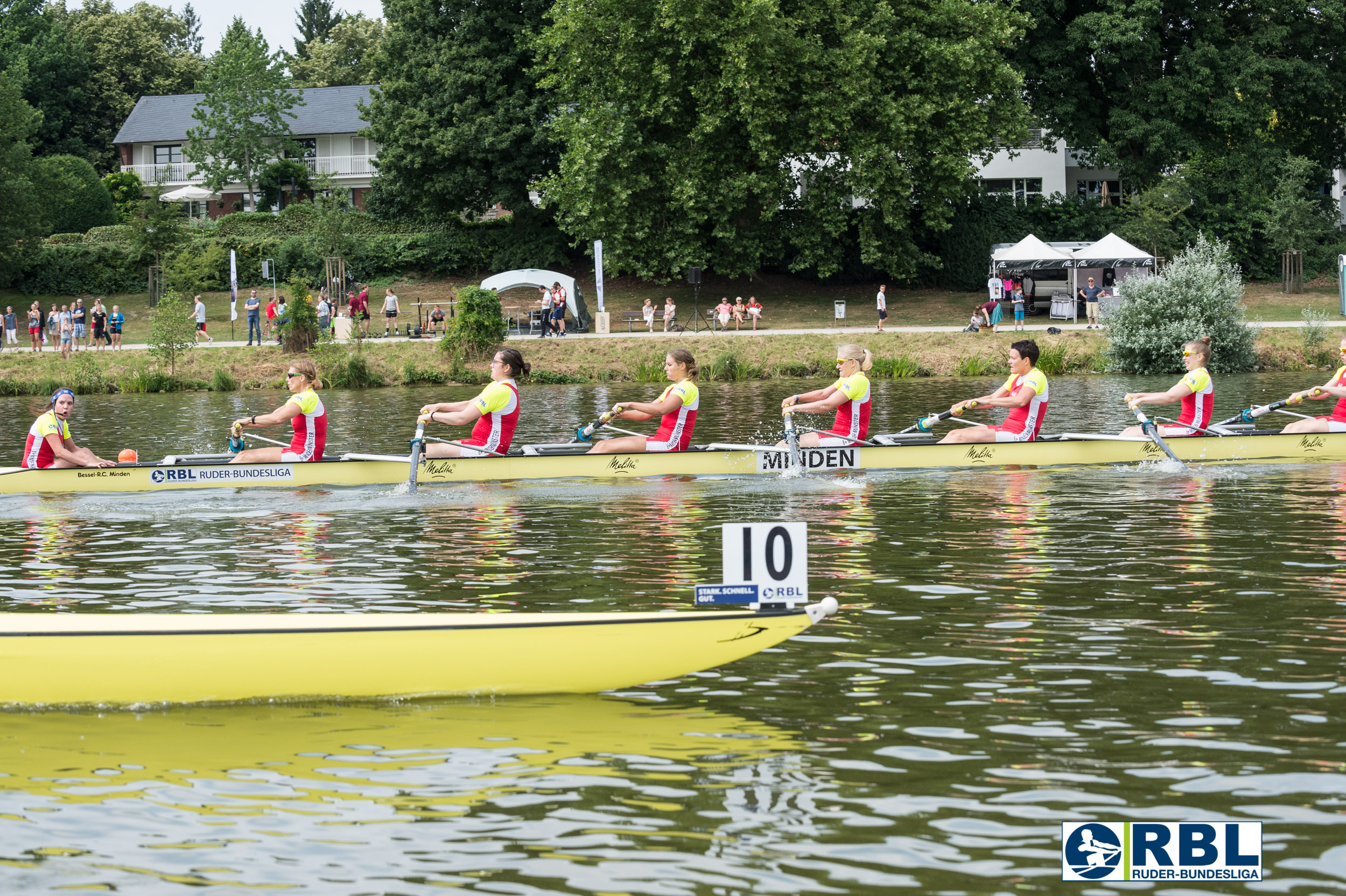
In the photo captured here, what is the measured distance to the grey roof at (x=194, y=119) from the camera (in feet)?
267

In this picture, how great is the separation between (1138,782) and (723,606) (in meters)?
2.47

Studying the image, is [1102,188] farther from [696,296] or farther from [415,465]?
[415,465]

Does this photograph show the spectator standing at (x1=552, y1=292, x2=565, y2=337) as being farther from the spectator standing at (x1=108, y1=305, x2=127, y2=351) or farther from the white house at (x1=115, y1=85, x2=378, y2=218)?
the white house at (x1=115, y1=85, x2=378, y2=218)

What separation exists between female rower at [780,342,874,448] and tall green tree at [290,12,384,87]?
8847 centimetres

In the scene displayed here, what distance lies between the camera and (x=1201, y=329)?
35.4m

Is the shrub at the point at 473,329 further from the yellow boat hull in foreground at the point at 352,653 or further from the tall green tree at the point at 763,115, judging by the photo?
the yellow boat hull in foreground at the point at 352,653

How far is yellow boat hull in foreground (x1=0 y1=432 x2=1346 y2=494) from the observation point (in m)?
17.2

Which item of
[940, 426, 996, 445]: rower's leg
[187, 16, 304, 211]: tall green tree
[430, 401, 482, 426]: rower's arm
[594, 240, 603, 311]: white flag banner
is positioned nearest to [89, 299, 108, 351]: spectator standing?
[594, 240, 603, 311]: white flag banner

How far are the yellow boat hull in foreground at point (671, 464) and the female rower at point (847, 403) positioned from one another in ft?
0.75

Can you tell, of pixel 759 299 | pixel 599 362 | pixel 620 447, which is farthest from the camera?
pixel 759 299

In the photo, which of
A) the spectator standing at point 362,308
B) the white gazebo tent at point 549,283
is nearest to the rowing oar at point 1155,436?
the white gazebo tent at point 549,283

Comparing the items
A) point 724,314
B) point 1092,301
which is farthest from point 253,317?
point 1092,301

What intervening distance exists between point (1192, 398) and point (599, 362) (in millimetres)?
23505

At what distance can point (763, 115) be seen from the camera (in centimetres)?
4800
